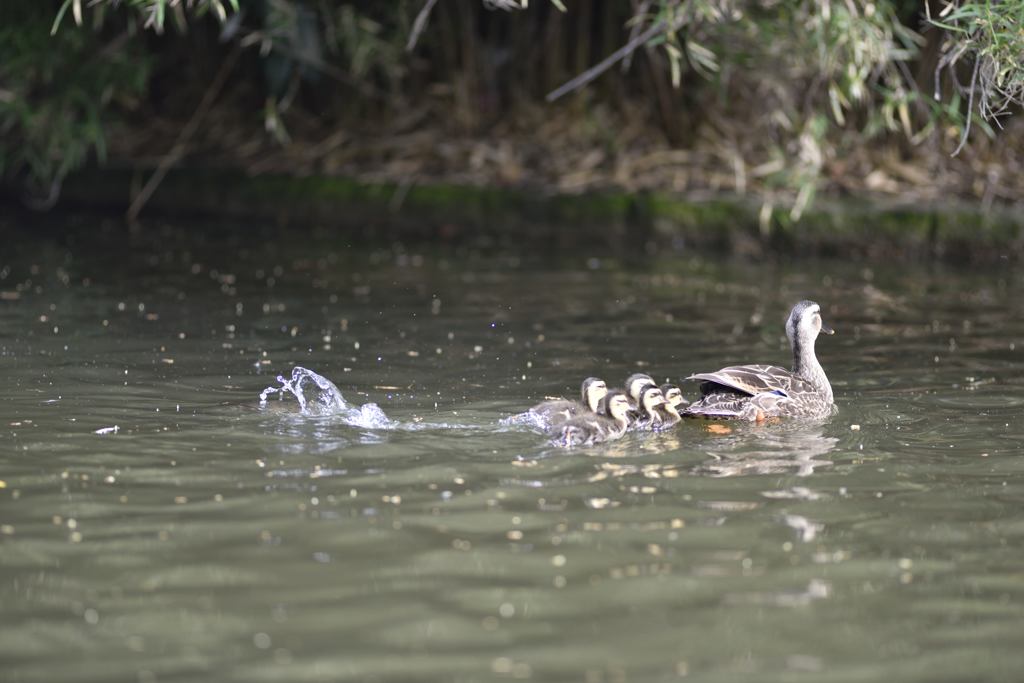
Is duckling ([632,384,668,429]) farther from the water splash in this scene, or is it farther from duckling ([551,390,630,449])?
the water splash

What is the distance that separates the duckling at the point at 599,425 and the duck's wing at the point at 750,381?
54 cm

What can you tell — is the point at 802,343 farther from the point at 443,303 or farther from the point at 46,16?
the point at 46,16

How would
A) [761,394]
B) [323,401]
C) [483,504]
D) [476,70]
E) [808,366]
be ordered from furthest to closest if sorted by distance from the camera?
1. [476,70]
2. [808,366]
3. [323,401]
4. [761,394]
5. [483,504]

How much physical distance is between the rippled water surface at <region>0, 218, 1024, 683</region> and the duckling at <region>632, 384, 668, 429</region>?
161mm

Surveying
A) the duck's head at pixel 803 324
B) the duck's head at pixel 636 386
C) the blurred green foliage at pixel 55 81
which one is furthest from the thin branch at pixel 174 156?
the duck's head at pixel 636 386

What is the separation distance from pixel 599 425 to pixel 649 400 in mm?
366

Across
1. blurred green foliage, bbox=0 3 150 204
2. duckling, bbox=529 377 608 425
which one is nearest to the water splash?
duckling, bbox=529 377 608 425

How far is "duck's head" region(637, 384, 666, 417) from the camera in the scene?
6.37 metres

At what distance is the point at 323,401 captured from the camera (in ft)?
22.2

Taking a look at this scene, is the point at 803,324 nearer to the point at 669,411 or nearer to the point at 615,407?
the point at 669,411

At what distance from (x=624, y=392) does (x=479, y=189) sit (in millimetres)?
6491

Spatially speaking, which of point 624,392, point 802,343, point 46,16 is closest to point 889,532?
point 624,392

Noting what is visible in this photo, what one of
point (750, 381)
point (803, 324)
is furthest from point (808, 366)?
point (750, 381)

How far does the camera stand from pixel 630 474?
5570 mm
